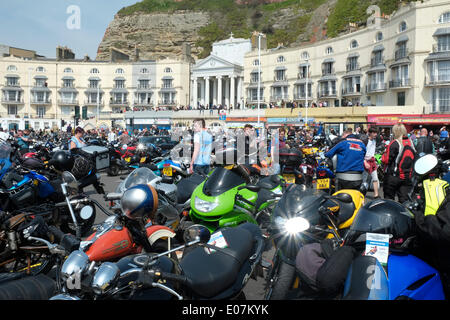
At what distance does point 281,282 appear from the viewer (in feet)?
10.7

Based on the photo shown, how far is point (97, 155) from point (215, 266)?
6007mm

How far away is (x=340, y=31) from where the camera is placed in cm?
6294

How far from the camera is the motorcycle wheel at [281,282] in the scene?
323cm

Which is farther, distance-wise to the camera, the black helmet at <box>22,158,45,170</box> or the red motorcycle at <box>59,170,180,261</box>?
the black helmet at <box>22,158,45,170</box>

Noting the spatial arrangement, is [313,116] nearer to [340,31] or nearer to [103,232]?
[340,31]

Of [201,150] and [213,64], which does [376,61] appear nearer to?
[213,64]

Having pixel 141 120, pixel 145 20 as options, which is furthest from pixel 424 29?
pixel 145 20

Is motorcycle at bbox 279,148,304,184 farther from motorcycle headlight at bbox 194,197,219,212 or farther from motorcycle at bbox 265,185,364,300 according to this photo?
motorcycle at bbox 265,185,364,300

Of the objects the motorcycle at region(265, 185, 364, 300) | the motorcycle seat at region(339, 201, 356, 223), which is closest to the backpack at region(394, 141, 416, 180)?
the motorcycle seat at region(339, 201, 356, 223)

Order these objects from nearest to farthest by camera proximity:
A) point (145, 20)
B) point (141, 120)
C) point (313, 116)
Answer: point (313, 116) < point (141, 120) < point (145, 20)

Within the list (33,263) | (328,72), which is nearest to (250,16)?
(328,72)

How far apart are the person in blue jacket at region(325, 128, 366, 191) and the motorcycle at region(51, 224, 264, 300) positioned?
3756 millimetres

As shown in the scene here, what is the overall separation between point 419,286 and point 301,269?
2.73ft

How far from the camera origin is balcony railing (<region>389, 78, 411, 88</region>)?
40250 mm
